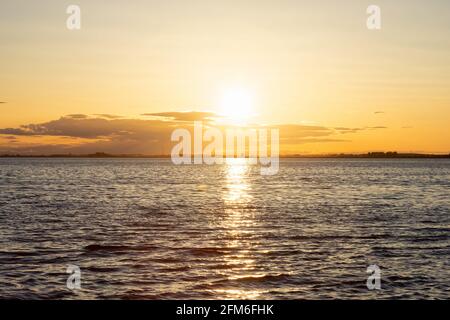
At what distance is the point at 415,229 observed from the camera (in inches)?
1585

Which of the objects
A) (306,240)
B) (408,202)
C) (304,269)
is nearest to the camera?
(304,269)

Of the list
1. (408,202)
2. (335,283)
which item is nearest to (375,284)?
(335,283)

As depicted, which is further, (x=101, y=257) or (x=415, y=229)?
(x=415, y=229)

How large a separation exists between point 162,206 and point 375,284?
132ft

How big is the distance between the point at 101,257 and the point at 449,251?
1989cm

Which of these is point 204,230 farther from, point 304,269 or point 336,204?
point 336,204

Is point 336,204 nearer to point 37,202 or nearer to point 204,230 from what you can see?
point 204,230

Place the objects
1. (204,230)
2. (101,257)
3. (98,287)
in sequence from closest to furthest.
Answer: (98,287) → (101,257) → (204,230)

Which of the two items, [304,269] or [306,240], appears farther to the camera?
[306,240]

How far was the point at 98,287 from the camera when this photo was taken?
838 inches
